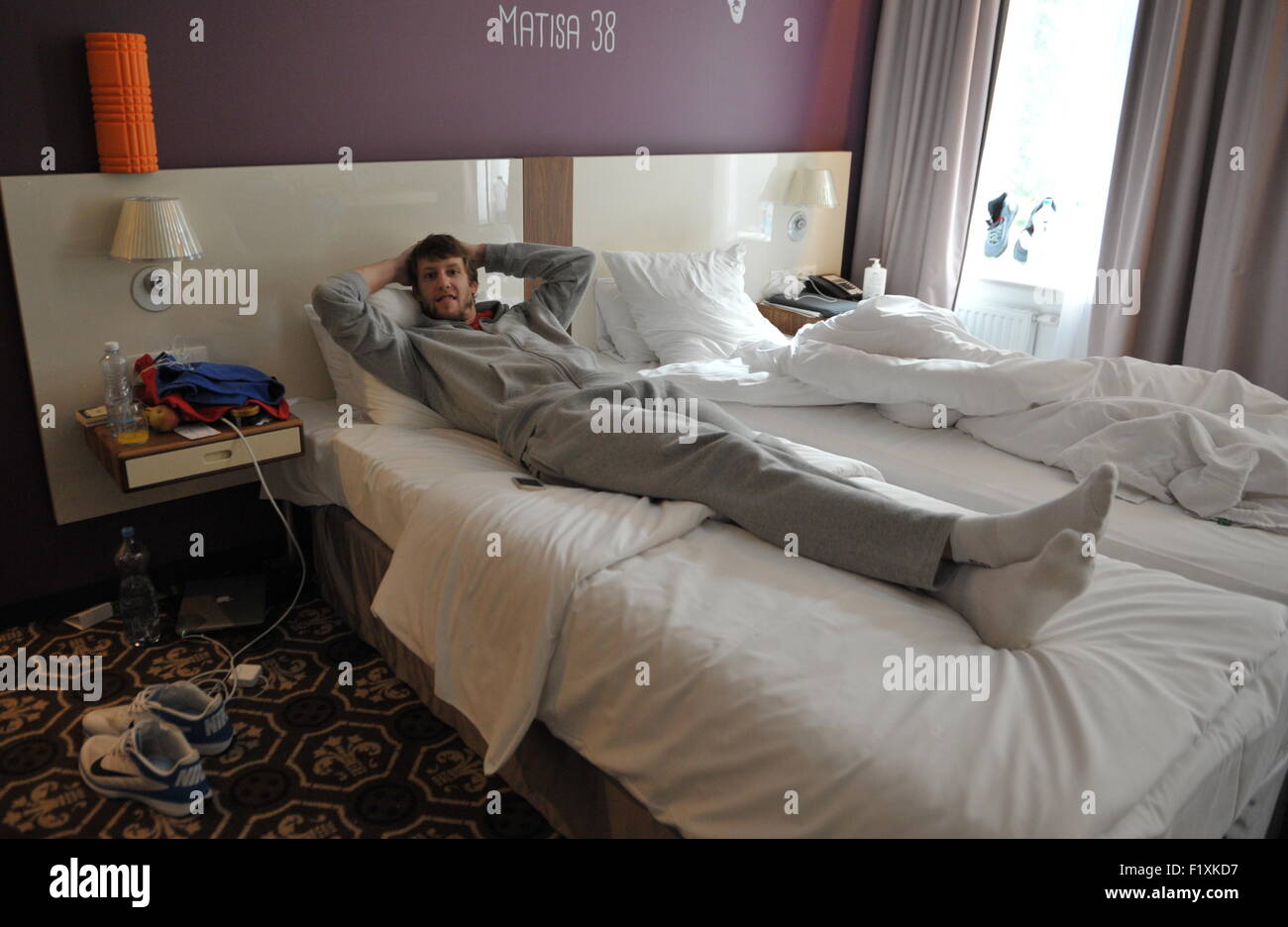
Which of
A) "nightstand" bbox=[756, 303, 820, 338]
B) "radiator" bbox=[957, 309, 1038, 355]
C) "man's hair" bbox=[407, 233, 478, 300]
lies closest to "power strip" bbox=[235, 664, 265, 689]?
"man's hair" bbox=[407, 233, 478, 300]

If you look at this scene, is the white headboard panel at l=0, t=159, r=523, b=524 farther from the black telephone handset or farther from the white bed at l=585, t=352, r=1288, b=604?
the black telephone handset

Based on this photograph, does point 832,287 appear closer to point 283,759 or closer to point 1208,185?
point 1208,185

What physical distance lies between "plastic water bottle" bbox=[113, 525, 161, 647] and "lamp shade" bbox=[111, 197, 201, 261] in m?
0.73

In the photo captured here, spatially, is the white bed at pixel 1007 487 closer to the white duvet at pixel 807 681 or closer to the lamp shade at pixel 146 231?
the white duvet at pixel 807 681

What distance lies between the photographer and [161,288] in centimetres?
242

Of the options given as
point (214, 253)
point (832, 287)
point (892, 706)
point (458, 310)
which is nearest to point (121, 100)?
point (214, 253)

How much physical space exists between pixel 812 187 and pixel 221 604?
2830mm

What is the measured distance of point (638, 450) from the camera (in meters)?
2.00

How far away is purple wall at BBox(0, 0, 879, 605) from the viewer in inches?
86.8

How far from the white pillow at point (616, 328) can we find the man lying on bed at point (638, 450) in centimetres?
45
